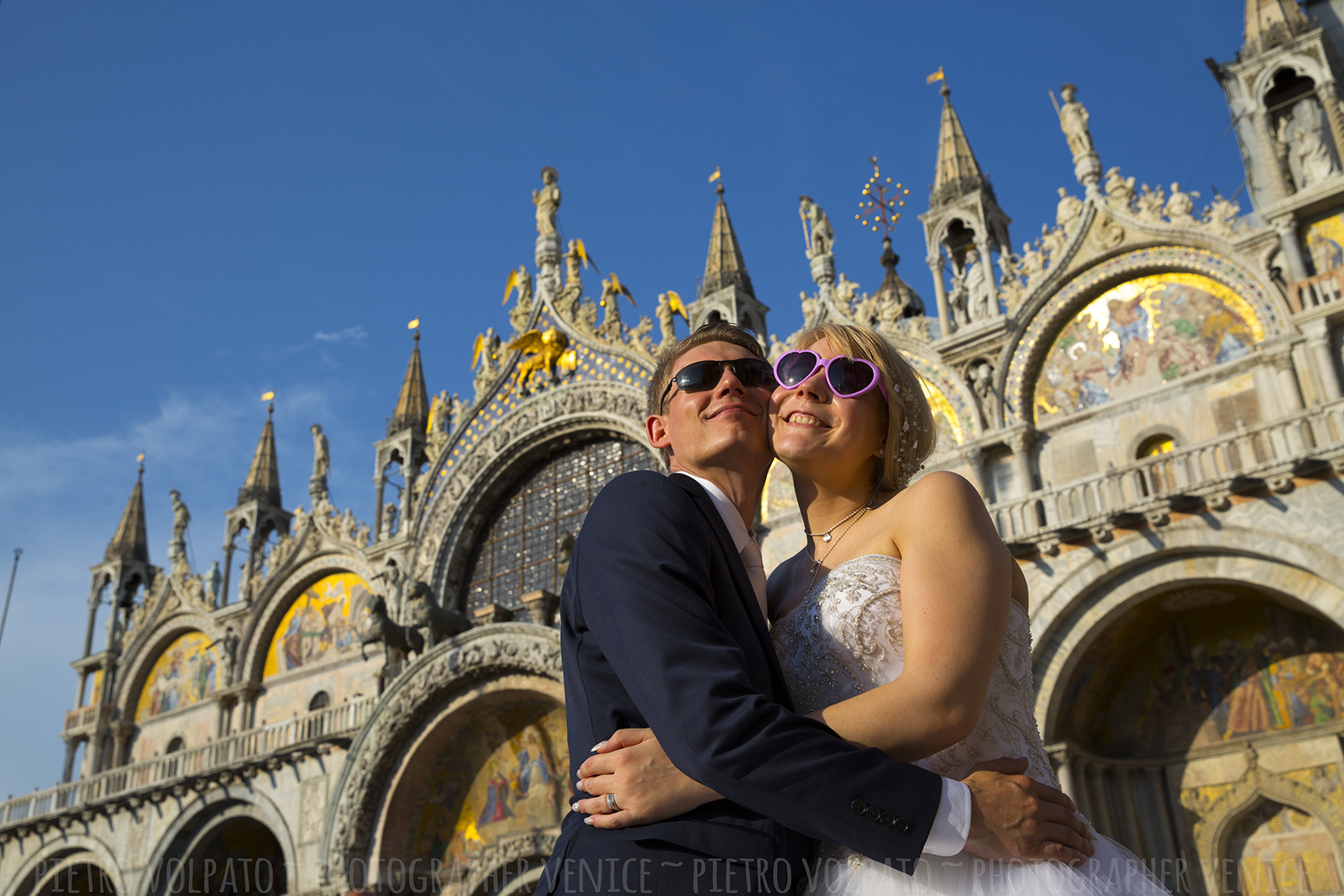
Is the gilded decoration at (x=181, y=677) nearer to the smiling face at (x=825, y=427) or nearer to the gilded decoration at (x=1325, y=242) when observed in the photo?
the gilded decoration at (x=1325, y=242)

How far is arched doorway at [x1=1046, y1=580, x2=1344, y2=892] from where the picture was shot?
12.4 m

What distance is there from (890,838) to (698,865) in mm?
351

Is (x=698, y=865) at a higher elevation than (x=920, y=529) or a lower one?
lower

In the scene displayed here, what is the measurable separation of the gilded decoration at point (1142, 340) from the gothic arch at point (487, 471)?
24.6 ft

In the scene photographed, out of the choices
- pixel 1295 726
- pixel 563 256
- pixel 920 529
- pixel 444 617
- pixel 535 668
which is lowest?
pixel 920 529

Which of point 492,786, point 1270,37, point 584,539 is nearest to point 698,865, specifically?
point 584,539

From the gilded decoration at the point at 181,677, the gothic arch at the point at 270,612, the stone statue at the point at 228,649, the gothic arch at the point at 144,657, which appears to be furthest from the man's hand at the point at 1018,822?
the gothic arch at the point at 144,657

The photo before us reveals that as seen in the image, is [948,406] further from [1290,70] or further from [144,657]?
[144,657]

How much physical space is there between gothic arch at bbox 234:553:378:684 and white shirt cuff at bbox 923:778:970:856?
21.0m

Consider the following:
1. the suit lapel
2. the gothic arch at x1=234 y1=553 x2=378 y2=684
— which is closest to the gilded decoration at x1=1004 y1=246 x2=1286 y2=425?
the suit lapel

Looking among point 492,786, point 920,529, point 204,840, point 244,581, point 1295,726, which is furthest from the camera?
point 244,581

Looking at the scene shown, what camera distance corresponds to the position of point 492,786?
1634cm

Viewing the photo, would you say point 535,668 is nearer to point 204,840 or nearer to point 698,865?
point 204,840

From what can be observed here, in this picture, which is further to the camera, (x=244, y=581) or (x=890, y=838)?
(x=244, y=581)
